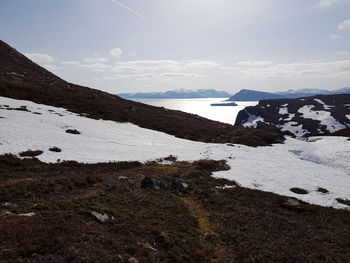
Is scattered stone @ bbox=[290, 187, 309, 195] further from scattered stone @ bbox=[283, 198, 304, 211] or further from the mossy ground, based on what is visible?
the mossy ground

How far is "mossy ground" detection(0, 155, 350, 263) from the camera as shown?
12.1 meters

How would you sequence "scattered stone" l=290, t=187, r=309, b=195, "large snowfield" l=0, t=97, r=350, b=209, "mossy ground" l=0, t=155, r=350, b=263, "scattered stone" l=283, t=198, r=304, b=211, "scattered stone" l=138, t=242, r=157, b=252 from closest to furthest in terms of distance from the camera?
1. "mossy ground" l=0, t=155, r=350, b=263
2. "scattered stone" l=138, t=242, r=157, b=252
3. "scattered stone" l=283, t=198, r=304, b=211
4. "scattered stone" l=290, t=187, r=309, b=195
5. "large snowfield" l=0, t=97, r=350, b=209

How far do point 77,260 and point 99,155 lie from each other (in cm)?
2209

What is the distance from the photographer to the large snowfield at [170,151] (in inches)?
1165

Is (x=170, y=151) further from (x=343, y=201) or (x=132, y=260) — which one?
(x=132, y=260)

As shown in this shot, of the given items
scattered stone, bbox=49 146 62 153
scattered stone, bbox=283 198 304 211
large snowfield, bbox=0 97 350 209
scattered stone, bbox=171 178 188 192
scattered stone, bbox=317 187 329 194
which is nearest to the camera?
scattered stone, bbox=283 198 304 211

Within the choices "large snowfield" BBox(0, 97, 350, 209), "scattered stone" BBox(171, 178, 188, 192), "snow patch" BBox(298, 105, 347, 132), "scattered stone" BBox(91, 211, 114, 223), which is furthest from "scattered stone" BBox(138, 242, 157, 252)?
"snow patch" BBox(298, 105, 347, 132)

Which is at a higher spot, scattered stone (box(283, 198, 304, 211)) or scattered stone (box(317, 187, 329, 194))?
scattered stone (box(283, 198, 304, 211))

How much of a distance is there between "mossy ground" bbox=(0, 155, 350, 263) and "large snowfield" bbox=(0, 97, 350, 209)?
13.6 ft

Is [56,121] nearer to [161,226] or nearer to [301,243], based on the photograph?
[161,226]

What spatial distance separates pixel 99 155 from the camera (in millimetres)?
32000

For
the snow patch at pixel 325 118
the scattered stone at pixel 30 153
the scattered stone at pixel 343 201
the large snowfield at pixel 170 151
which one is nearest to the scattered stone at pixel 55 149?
the large snowfield at pixel 170 151

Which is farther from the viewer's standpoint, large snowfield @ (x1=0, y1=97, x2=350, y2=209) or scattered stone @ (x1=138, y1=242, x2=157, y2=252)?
large snowfield @ (x1=0, y1=97, x2=350, y2=209)

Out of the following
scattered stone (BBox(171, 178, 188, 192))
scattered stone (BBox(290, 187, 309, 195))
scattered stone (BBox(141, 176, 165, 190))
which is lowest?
scattered stone (BBox(290, 187, 309, 195))
